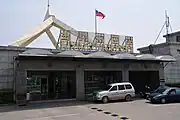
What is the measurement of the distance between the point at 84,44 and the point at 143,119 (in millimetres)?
14471

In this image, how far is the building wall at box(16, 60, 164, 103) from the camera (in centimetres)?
1997

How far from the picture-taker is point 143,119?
1154 cm

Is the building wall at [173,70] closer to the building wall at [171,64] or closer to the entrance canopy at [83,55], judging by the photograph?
the building wall at [171,64]

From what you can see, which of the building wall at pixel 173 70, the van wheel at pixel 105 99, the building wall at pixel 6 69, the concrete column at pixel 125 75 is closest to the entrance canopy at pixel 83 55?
the concrete column at pixel 125 75

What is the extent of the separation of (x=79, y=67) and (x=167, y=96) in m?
8.70

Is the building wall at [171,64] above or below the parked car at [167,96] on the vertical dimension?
above

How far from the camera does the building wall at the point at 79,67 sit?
65.5 feet

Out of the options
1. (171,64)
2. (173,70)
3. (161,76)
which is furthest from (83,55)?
(173,70)

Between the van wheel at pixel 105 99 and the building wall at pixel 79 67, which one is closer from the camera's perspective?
the van wheel at pixel 105 99

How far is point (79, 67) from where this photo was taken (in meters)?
22.5

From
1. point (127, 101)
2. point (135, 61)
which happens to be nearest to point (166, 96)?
point (127, 101)

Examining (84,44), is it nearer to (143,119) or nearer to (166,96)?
(166,96)

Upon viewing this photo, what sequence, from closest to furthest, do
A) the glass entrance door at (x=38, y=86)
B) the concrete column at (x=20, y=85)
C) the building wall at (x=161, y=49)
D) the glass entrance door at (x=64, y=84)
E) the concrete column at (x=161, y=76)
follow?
the concrete column at (x=20, y=85), the glass entrance door at (x=38, y=86), the glass entrance door at (x=64, y=84), the concrete column at (x=161, y=76), the building wall at (x=161, y=49)

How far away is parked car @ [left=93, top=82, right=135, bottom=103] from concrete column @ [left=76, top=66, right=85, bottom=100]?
2086 mm
